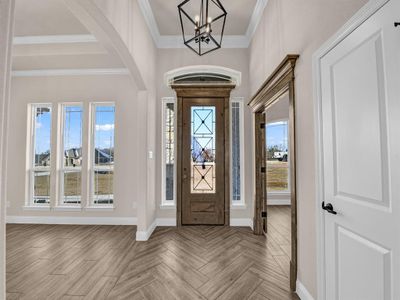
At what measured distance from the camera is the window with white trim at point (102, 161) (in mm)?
4844

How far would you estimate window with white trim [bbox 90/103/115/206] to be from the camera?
4.84 m

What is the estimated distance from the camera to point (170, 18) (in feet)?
12.6

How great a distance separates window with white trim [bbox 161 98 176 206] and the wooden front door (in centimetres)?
24

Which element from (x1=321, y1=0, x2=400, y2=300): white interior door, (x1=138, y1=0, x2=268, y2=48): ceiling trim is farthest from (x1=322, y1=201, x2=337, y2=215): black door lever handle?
(x1=138, y1=0, x2=268, y2=48): ceiling trim

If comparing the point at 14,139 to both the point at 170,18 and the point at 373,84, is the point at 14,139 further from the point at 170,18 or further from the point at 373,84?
the point at 373,84

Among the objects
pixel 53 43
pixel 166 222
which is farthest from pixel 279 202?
pixel 53 43

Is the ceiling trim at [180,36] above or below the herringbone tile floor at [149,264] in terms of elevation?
above

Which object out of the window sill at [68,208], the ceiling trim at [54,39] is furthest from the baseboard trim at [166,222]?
the ceiling trim at [54,39]

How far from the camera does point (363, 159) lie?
1.39m

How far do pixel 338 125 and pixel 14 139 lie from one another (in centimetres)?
614

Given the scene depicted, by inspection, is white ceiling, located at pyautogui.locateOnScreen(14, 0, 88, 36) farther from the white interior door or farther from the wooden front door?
the white interior door

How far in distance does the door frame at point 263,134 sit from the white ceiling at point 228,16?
1.42m

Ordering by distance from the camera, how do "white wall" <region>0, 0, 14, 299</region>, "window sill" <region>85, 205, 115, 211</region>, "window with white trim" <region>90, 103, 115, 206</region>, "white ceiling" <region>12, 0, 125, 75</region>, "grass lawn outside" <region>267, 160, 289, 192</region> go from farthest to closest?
"grass lawn outside" <region>267, 160, 289, 192</region> → "window with white trim" <region>90, 103, 115, 206</region> → "window sill" <region>85, 205, 115, 211</region> → "white ceiling" <region>12, 0, 125, 75</region> → "white wall" <region>0, 0, 14, 299</region>

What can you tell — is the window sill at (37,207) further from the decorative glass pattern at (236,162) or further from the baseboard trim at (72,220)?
the decorative glass pattern at (236,162)
